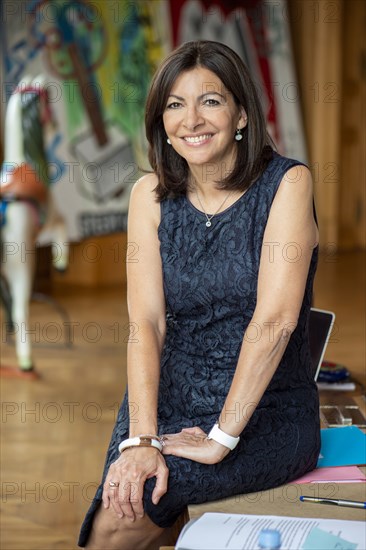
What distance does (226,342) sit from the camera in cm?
216

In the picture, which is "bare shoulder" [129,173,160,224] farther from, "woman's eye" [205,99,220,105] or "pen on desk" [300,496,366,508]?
"pen on desk" [300,496,366,508]

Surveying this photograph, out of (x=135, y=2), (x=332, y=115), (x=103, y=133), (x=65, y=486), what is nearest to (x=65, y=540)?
(x=65, y=486)

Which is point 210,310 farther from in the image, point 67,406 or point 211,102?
point 67,406

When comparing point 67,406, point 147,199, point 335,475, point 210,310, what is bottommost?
point 67,406

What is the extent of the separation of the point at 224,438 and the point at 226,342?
26 centimetres

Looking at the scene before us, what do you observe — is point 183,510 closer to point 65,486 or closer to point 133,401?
point 133,401

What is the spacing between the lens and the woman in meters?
1.99

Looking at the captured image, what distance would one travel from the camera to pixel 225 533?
1.74 metres

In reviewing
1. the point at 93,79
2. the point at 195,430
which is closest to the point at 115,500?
the point at 195,430

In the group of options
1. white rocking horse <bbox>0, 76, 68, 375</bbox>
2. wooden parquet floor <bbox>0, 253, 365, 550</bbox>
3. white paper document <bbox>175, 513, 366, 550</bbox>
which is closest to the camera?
white paper document <bbox>175, 513, 366, 550</bbox>

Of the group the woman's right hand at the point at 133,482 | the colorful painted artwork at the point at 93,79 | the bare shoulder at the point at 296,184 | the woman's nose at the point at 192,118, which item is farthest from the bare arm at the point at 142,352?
the colorful painted artwork at the point at 93,79

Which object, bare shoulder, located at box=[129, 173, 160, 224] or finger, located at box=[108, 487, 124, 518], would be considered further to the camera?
bare shoulder, located at box=[129, 173, 160, 224]

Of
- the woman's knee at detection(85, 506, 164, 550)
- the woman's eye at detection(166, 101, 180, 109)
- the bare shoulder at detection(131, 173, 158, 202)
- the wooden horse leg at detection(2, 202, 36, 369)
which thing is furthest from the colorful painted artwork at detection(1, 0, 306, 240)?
the woman's knee at detection(85, 506, 164, 550)

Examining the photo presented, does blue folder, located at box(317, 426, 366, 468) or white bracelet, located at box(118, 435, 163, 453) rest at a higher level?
white bracelet, located at box(118, 435, 163, 453)
